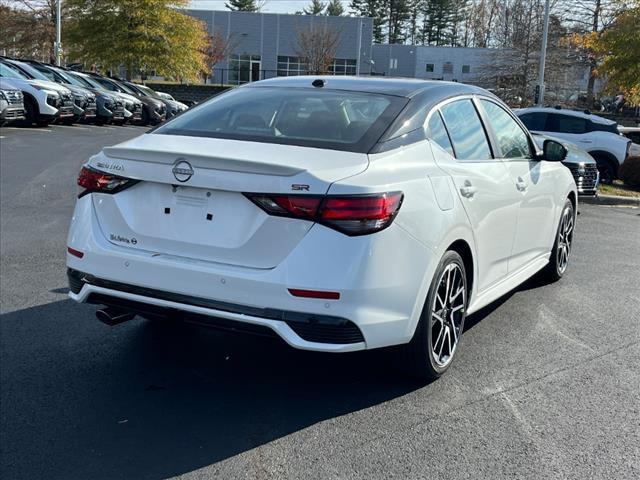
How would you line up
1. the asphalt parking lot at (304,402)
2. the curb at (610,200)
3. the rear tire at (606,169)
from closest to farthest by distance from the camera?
the asphalt parking lot at (304,402), the curb at (610,200), the rear tire at (606,169)

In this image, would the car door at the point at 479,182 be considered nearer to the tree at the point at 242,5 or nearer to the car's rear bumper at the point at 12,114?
the car's rear bumper at the point at 12,114

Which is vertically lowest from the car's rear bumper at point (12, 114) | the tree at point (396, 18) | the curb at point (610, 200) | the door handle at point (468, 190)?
the curb at point (610, 200)

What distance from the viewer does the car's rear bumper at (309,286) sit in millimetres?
3516

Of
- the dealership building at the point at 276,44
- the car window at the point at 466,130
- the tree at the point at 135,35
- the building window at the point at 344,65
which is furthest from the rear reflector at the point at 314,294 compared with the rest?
the building window at the point at 344,65

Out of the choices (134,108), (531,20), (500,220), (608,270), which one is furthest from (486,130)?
(531,20)

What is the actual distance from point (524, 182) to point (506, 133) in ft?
1.29

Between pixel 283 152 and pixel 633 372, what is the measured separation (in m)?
2.59

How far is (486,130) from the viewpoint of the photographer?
5.20 meters

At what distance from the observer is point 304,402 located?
406 cm

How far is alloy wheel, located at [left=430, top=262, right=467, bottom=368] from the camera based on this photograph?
14.0ft

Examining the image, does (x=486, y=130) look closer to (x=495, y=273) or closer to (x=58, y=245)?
(x=495, y=273)

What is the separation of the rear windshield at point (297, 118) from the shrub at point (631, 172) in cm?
1329

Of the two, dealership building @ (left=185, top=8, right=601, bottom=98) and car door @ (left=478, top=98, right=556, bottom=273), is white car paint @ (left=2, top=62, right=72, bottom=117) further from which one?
dealership building @ (left=185, top=8, right=601, bottom=98)

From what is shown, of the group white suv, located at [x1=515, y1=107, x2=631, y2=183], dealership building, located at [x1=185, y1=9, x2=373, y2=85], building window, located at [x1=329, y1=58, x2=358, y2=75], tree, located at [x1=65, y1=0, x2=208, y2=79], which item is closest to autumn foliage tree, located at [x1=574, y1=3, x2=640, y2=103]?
white suv, located at [x1=515, y1=107, x2=631, y2=183]
